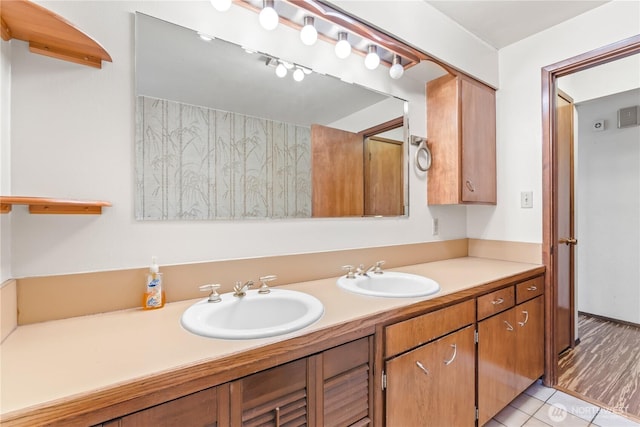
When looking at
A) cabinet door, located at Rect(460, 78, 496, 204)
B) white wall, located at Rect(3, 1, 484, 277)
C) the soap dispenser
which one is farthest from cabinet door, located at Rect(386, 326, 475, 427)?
cabinet door, located at Rect(460, 78, 496, 204)

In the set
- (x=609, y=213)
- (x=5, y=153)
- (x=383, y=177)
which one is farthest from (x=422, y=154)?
(x=609, y=213)

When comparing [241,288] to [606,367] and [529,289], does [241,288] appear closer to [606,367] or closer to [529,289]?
[529,289]

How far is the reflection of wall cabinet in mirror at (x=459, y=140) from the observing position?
73.8 inches

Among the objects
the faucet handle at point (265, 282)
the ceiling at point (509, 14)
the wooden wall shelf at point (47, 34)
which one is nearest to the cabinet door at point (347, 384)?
the faucet handle at point (265, 282)

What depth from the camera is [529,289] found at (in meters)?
1.76

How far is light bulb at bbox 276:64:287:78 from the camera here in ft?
4.60

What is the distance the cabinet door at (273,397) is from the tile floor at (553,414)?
53.7 inches

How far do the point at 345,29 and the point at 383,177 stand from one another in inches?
33.1

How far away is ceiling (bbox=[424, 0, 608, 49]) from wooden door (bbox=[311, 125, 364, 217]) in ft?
3.11

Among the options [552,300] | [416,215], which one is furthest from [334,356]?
[552,300]

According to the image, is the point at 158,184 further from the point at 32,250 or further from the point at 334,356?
the point at 334,356

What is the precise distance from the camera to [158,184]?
112 centimetres

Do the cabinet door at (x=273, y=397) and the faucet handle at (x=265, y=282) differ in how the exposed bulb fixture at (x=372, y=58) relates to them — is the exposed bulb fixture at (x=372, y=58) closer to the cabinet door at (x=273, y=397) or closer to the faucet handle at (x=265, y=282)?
the faucet handle at (x=265, y=282)

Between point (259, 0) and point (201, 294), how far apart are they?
4.16ft
